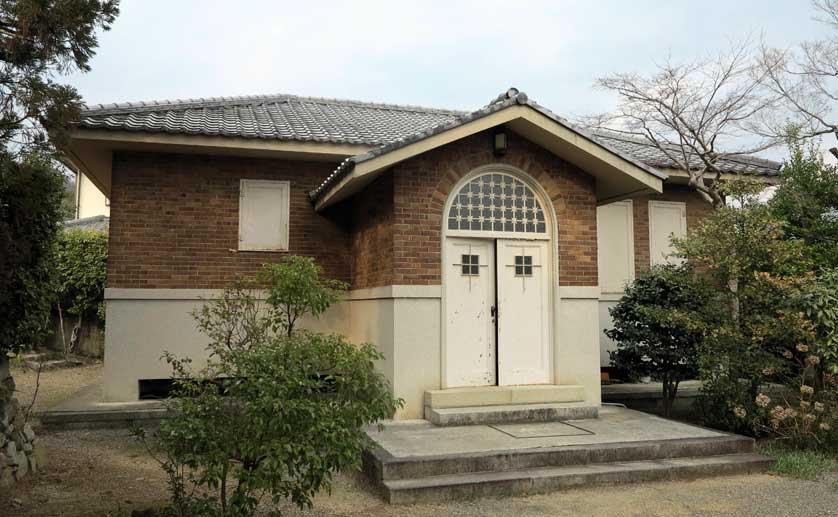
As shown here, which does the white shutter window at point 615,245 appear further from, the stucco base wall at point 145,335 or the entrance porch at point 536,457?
the stucco base wall at point 145,335

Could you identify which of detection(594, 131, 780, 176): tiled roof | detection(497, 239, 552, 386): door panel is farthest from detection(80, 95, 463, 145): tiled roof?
Result: detection(594, 131, 780, 176): tiled roof

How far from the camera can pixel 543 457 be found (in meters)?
6.38

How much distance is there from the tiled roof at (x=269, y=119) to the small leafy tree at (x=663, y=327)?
483 cm

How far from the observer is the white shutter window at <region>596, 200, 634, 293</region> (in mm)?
11789

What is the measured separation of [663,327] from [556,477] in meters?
3.81

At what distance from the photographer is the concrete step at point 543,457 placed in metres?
5.96

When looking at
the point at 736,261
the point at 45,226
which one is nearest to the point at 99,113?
the point at 45,226

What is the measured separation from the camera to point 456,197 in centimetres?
838

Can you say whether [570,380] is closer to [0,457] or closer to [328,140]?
[328,140]

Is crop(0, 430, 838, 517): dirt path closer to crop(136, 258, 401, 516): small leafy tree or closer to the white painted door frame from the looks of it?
crop(136, 258, 401, 516): small leafy tree

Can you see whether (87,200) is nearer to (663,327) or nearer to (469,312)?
(469,312)

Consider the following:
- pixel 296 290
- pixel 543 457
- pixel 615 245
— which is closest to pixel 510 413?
pixel 543 457

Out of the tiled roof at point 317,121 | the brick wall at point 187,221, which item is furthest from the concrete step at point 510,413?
the brick wall at point 187,221

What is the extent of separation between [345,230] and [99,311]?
9.73m
